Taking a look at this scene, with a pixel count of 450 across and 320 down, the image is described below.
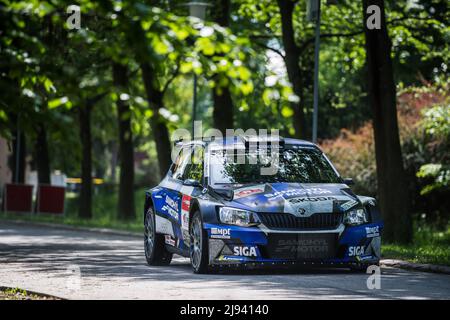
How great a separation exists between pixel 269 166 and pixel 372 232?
5.64 feet

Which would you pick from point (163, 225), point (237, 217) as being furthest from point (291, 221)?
point (163, 225)

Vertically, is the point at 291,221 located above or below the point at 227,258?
above

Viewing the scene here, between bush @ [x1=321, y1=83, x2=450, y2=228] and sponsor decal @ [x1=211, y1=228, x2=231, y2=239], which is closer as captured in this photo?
sponsor decal @ [x1=211, y1=228, x2=231, y2=239]

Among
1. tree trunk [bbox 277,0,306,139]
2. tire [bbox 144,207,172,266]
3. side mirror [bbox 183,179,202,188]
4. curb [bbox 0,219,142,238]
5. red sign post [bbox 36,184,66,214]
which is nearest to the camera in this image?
side mirror [bbox 183,179,202,188]

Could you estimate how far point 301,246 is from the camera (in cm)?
1329

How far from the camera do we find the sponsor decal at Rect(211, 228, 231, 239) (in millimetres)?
13312

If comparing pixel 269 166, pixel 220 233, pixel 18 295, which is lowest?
pixel 18 295

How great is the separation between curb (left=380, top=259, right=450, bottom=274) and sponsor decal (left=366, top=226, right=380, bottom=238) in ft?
5.73

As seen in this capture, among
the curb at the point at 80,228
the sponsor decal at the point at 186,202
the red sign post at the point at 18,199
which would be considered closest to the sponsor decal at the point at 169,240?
the sponsor decal at the point at 186,202

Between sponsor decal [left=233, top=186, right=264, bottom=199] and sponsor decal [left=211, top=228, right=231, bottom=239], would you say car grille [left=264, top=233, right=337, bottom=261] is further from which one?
sponsor decal [left=233, top=186, right=264, bottom=199]

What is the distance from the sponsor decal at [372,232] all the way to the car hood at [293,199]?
0.37 metres

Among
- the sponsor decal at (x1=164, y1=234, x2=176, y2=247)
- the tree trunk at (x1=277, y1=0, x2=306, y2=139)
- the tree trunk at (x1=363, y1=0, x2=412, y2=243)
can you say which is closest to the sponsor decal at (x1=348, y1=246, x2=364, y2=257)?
the sponsor decal at (x1=164, y1=234, x2=176, y2=247)

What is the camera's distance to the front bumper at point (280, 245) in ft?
43.4

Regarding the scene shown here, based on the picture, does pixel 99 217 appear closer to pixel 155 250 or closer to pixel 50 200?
pixel 50 200
